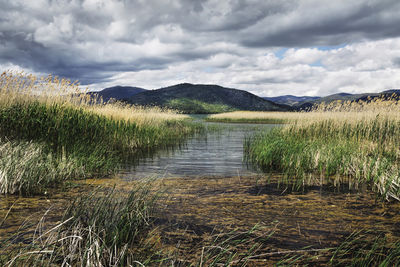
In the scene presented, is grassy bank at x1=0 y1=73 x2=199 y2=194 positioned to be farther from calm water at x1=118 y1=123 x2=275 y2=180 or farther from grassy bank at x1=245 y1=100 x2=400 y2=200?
grassy bank at x1=245 y1=100 x2=400 y2=200

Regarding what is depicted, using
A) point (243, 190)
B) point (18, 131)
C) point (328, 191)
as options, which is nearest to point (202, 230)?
point (243, 190)

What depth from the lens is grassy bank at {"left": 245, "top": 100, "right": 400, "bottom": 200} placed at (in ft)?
22.0

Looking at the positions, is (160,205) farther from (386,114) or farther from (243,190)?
(386,114)

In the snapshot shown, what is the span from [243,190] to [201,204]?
5.00ft

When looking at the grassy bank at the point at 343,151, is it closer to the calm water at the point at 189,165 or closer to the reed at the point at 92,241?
the calm water at the point at 189,165

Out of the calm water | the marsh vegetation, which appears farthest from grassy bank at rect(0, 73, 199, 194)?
the calm water

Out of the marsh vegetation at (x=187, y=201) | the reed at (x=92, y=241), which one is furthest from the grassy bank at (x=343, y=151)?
the reed at (x=92, y=241)

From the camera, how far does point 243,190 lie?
6223mm

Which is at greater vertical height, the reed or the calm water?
the reed

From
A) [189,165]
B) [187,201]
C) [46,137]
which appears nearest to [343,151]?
[189,165]

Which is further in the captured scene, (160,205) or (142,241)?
(160,205)

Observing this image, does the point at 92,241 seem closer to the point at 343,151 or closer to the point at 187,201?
the point at 187,201

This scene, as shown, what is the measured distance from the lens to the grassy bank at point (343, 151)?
22.0 feet

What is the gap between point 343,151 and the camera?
848cm
